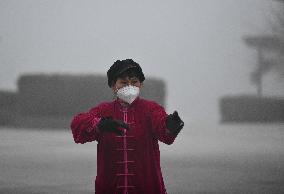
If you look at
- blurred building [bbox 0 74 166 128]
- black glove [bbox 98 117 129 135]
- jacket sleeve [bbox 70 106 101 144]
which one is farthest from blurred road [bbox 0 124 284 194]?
black glove [bbox 98 117 129 135]

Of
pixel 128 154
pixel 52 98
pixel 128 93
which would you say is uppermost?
pixel 52 98

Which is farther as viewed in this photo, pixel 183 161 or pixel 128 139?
pixel 183 161

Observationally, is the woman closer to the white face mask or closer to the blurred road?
the white face mask

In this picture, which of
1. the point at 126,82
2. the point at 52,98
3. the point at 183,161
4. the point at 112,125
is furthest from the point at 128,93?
the point at 183,161

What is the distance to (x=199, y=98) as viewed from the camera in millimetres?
Result: 2875

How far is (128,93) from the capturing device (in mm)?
2018

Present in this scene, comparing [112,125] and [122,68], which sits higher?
[122,68]

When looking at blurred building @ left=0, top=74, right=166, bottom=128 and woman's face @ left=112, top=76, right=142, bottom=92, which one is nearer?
woman's face @ left=112, top=76, right=142, bottom=92

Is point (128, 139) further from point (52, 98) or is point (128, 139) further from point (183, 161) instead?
point (183, 161)

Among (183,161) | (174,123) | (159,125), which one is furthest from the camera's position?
(183,161)

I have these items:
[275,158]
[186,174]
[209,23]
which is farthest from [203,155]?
[209,23]

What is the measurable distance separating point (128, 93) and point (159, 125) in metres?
0.14

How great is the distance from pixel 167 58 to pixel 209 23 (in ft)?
0.84

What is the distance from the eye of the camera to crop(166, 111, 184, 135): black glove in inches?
74.1
